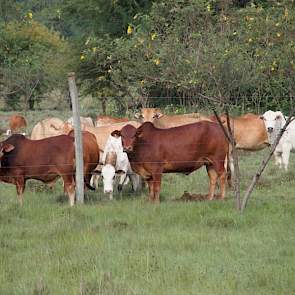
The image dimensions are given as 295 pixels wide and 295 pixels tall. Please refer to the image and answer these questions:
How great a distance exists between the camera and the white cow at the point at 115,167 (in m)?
12.8

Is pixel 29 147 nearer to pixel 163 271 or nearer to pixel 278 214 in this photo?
pixel 278 214

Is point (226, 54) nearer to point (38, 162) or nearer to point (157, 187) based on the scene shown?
point (157, 187)

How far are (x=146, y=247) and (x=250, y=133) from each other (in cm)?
928

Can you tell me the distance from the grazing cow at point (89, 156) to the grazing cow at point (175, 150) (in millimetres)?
565

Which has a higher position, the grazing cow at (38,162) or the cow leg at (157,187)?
the grazing cow at (38,162)

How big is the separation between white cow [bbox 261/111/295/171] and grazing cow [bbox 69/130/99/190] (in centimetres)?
531

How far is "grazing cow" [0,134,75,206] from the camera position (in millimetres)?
12172

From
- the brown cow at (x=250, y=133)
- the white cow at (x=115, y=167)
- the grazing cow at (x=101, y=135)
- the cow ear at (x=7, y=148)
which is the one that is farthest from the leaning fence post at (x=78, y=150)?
the brown cow at (x=250, y=133)

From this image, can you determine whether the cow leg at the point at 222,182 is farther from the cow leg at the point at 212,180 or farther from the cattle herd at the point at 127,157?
the cow leg at the point at 212,180

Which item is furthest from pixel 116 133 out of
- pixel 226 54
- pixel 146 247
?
pixel 146 247

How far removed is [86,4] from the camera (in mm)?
31234

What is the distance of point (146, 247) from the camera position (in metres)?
8.61

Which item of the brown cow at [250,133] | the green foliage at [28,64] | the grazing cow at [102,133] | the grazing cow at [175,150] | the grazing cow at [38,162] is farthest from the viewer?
the green foliage at [28,64]

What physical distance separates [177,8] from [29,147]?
4.35 metres
